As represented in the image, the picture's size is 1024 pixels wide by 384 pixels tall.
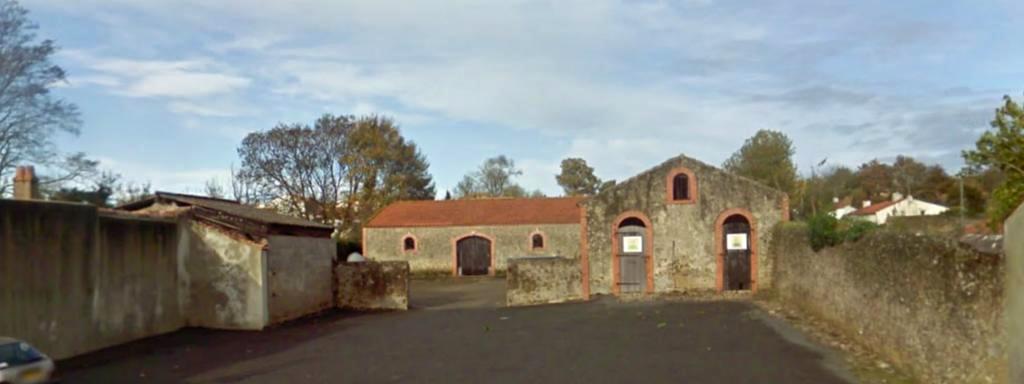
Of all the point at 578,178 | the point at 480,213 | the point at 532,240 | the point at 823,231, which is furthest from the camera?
the point at 578,178

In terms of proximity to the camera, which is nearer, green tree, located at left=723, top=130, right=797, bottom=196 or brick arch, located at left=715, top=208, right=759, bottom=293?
brick arch, located at left=715, top=208, right=759, bottom=293

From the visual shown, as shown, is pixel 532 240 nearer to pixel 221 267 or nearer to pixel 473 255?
pixel 473 255

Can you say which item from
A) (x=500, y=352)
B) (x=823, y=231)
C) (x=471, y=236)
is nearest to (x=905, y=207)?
(x=471, y=236)

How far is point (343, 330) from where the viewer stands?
21.6 meters

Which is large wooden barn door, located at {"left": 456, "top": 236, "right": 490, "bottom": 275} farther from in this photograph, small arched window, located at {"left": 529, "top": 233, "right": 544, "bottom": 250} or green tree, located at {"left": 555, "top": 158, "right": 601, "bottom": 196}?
green tree, located at {"left": 555, "top": 158, "right": 601, "bottom": 196}

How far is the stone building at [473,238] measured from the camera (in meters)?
45.5

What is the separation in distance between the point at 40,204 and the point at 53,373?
16.3 ft

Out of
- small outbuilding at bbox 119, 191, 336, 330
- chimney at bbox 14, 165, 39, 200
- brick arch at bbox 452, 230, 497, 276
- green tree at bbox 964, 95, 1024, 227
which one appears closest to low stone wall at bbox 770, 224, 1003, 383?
green tree at bbox 964, 95, 1024, 227

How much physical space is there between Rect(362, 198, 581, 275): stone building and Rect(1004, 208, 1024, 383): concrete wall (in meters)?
36.3

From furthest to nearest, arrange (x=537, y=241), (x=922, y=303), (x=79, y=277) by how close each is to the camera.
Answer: (x=537, y=241) → (x=79, y=277) → (x=922, y=303)

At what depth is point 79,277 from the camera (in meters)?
16.6

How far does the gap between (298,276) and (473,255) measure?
21.4 meters

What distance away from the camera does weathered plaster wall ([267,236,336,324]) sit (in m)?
22.9

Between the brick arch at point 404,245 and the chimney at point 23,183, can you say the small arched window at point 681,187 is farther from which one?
the brick arch at point 404,245
